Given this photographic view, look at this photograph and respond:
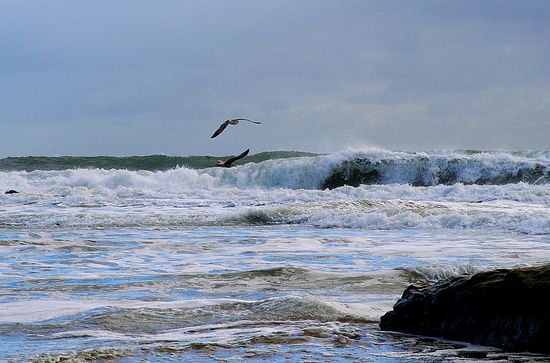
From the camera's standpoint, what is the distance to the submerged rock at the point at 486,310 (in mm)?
5020

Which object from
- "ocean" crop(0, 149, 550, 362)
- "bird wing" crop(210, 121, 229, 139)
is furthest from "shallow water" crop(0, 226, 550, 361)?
"bird wing" crop(210, 121, 229, 139)

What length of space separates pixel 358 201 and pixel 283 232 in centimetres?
533

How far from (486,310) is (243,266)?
14.7ft

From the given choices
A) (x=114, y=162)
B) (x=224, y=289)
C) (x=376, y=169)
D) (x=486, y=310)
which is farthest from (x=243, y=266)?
(x=114, y=162)

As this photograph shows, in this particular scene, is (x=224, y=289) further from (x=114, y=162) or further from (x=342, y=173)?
(x=114, y=162)

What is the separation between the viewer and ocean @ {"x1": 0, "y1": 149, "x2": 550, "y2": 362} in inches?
209

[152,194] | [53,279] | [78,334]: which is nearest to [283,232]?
[53,279]

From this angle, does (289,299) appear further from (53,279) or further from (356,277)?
(53,279)

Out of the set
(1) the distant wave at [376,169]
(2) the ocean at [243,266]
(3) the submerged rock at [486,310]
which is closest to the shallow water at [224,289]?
(2) the ocean at [243,266]

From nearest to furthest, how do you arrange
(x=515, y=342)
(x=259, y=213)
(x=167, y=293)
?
(x=515, y=342) < (x=167, y=293) < (x=259, y=213)

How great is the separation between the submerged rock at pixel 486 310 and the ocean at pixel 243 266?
14cm

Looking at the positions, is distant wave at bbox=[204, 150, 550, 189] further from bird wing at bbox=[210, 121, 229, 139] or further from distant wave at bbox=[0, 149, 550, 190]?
bird wing at bbox=[210, 121, 229, 139]

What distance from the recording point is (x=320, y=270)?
909cm

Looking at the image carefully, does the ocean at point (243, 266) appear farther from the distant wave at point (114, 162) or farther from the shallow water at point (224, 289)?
the distant wave at point (114, 162)
